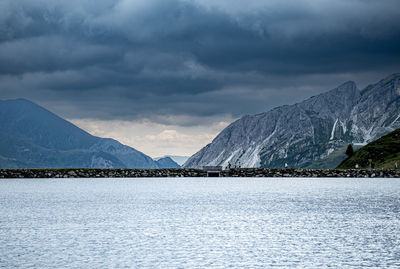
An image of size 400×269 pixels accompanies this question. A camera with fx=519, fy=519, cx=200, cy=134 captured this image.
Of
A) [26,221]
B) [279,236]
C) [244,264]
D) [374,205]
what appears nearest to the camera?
[244,264]

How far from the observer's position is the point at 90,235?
51156 millimetres

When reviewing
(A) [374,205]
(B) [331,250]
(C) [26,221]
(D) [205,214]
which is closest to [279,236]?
(B) [331,250]

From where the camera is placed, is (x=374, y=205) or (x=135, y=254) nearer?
(x=135, y=254)

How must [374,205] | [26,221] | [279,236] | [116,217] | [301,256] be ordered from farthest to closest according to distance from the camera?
[374,205] < [116,217] < [26,221] < [279,236] < [301,256]

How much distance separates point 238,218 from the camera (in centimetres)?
6731

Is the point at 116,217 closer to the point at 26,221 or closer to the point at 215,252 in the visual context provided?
the point at 26,221

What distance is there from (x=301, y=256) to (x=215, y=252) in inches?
266

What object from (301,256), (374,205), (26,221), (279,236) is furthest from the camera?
(374,205)

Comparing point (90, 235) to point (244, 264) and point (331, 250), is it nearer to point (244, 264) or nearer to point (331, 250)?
point (244, 264)

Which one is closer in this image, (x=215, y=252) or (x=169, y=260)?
(x=169, y=260)

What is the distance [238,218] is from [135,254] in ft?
93.6

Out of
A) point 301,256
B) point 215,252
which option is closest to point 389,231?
point 301,256

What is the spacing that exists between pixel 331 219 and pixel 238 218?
1172 centimetres

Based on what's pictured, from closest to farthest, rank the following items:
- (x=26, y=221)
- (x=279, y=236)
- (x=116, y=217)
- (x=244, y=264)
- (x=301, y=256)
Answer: (x=244, y=264) < (x=301, y=256) < (x=279, y=236) < (x=26, y=221) < (x=116, y=217)
